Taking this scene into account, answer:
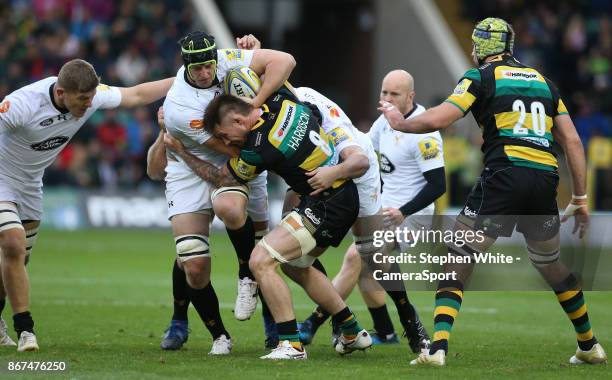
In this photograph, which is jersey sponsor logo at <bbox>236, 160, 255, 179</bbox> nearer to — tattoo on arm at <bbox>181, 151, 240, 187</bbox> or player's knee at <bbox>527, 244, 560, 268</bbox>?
tattoo on arm at <bbox>181, 151, 240, 187</bbox>

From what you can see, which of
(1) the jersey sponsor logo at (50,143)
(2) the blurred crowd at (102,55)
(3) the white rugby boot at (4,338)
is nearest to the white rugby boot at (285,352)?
(3) the white rugby boot at (4,338)

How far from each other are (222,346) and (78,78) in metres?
2.44

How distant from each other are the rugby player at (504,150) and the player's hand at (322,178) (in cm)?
59

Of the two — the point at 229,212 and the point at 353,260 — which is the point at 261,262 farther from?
the point at 353,260

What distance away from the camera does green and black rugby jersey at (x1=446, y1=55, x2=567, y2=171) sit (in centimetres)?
830

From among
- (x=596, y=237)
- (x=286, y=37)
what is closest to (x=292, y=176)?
(x=596, y=237)

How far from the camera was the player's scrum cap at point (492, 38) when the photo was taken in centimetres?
851

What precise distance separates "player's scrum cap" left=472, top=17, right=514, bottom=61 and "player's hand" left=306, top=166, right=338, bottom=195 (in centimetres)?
148

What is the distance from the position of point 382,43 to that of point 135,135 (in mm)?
8202

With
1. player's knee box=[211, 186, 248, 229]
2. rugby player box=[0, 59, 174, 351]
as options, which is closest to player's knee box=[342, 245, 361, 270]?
player's knee box=[211, 186, 248, 229]

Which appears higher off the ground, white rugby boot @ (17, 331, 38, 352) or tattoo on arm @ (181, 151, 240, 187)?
tattoo on arm @ (181, 151, 240, 187)

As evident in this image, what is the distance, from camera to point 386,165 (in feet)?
35.1

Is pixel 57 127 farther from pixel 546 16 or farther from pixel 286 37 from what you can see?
pixel 286 37

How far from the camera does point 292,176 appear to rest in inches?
334
